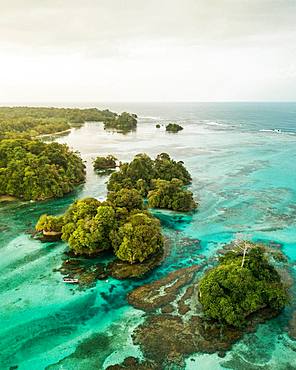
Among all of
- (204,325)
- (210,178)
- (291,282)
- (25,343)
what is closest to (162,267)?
(204,325)

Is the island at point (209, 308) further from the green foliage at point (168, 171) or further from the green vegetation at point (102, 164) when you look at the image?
the green vegetation at point (102, 164)

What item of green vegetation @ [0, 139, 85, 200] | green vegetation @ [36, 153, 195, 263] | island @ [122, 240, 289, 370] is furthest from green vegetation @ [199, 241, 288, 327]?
green vegetation @ [0, 139, 85, 200]

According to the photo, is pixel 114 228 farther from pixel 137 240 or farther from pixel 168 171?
pixel 168 171

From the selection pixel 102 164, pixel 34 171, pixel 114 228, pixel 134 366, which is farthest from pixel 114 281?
pixel 102 164

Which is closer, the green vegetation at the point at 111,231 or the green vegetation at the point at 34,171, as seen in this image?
the green vegetation at the point at 111,231

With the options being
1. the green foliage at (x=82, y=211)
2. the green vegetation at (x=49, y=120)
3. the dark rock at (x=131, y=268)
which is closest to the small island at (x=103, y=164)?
the green vegetation at (x=49, y=120)

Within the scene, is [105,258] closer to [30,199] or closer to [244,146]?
[30,199]

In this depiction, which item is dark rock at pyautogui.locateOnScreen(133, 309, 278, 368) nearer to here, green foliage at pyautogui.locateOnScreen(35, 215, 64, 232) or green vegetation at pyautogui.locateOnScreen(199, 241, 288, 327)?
green vegetation at pyautogui.locateOnScreen(199, 241, 288, 327)
